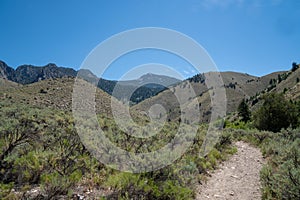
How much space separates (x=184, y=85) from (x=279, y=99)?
506 ft

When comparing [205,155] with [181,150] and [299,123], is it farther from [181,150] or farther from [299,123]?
[299,123]

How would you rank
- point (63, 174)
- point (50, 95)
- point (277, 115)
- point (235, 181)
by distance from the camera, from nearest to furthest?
point (63, 174)
point (235, 181)
point (277, 115)
point (50, 95)

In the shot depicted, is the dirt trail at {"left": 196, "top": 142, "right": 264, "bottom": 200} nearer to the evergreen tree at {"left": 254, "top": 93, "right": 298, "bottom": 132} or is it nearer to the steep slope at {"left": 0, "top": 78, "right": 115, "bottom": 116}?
the evergreen tree at {"left": 254, "top": 93, "right": 298, "bottom": 132}

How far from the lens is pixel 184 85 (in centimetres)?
18212

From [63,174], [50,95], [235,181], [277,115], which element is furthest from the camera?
[50,95]

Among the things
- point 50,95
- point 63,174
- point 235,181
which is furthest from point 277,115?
point 50,95

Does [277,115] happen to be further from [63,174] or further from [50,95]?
[50,95]

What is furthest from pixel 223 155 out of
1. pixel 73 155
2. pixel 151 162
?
pixel 73 155

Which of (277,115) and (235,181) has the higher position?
(277,115)

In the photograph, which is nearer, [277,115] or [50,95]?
[277,115]

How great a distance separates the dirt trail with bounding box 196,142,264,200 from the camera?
7621 mm

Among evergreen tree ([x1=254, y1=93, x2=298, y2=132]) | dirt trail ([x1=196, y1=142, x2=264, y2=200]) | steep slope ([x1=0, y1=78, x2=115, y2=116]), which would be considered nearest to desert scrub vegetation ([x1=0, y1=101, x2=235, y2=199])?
dirt trail ([x1=196, y1=142, x2=264, y2=200])

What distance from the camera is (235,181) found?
9.14 metres

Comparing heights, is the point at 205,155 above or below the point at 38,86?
below
